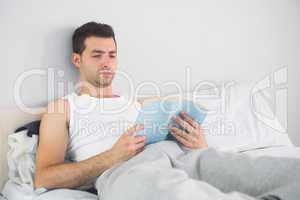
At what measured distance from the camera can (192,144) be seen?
4.24ft

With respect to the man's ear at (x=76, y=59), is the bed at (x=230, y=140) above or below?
below

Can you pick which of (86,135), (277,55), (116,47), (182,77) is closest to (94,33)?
(116,47)

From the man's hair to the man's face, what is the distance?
1 centimetres

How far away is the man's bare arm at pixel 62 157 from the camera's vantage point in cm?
114

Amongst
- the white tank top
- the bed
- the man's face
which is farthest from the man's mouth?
the bed

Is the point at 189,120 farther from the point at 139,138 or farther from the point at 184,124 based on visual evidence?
the point at 139,138

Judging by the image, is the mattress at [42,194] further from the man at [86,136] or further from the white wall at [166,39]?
the white wall at [166,39]

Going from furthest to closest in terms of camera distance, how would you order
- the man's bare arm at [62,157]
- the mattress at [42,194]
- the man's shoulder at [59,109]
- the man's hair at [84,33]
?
the man's hair at [84,33]
the man's shoulder at [59,109]
the man's bare arm at [62,157]
the mattress at [42,194]

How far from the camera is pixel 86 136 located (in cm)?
131

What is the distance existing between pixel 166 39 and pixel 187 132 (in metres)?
0.59

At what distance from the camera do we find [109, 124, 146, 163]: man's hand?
1208 mm

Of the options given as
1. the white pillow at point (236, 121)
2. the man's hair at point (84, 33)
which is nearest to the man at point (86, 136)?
the man's hair at point (84, 33)
